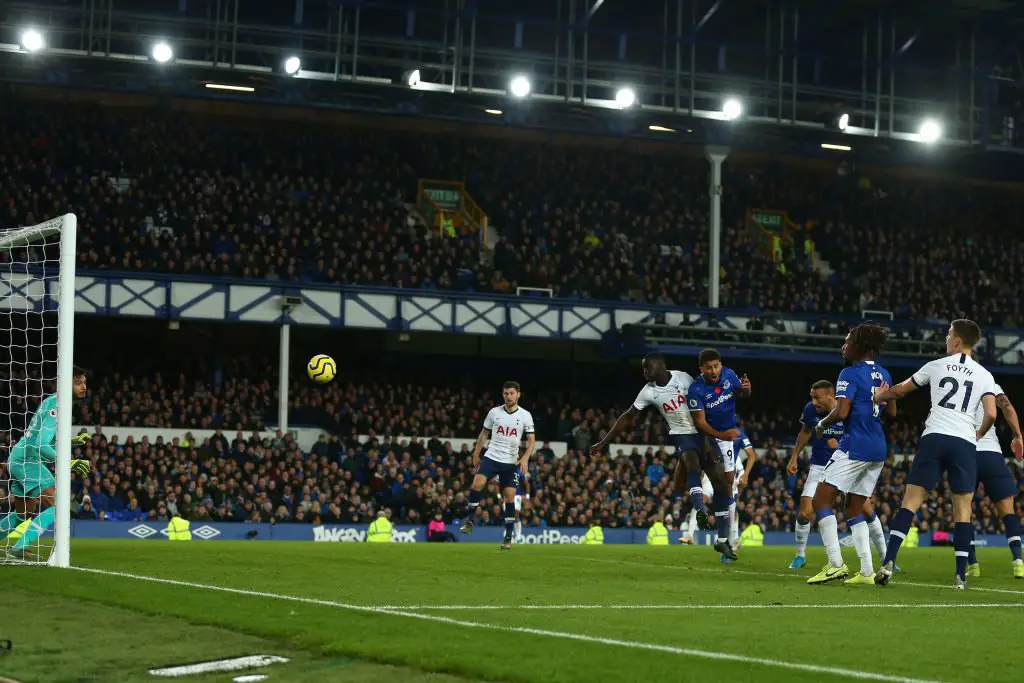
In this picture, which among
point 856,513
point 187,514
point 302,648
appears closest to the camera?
point 302,648

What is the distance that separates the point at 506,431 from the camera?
2147 centimetres

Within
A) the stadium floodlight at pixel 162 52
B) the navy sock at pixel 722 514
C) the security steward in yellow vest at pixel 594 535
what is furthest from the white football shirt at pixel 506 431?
the stadium floodlight at pixel 162 52

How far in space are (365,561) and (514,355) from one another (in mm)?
30204

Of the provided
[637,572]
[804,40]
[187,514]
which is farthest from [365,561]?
[804,40]

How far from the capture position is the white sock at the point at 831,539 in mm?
14387

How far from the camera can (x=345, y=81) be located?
40219 mm

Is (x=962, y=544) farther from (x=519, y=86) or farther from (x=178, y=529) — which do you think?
(x=519, y=86)

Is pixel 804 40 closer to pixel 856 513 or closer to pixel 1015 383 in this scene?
pixel 1015 383

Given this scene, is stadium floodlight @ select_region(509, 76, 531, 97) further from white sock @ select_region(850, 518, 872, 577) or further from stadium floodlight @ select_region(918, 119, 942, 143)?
white sock @ select_region(850, 518, 872, 577)

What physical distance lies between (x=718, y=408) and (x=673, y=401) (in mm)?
587

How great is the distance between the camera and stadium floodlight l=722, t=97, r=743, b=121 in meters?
43.0

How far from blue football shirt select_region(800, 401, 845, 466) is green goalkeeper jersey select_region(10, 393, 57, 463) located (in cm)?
873

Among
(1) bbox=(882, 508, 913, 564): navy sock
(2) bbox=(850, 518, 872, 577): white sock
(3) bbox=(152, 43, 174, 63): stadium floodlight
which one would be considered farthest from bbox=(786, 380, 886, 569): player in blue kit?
(3) bbox=(152, 43, 174, 63): stadium floodlight

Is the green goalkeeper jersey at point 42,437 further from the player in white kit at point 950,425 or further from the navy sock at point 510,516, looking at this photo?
the player in white kit at point 950,425
